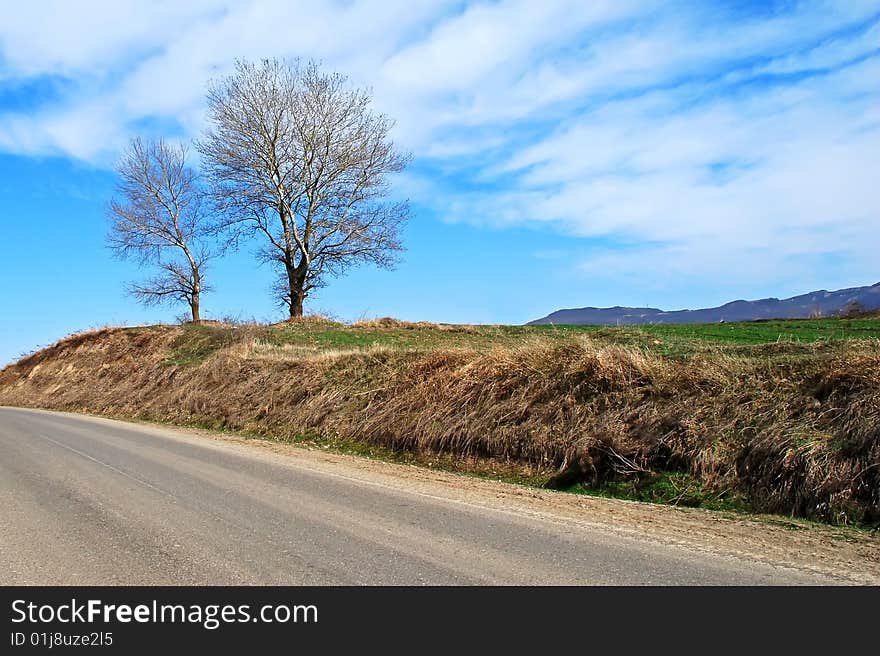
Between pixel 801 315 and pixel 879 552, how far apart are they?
24400 mm

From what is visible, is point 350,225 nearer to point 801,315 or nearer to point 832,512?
point 801,315

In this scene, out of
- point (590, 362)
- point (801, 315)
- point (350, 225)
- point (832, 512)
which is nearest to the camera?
point (832, 512)

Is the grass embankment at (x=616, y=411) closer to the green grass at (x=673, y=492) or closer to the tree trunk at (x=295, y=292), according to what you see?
the green grass at (x=673, y=492)

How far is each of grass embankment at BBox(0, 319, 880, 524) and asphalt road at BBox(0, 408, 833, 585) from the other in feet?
9.76

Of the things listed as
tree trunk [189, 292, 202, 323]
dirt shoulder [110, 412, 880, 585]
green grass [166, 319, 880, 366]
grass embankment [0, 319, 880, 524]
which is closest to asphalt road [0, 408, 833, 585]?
dirt shoulder [110, 412, 880, 585]

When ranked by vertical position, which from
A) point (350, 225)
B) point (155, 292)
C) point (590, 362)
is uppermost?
point (350, 225)

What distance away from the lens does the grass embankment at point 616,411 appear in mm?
8844

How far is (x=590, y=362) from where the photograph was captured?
12984 millimetres

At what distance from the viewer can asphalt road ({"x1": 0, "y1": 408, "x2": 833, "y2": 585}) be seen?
5551mm

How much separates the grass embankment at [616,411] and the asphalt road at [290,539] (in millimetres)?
2975

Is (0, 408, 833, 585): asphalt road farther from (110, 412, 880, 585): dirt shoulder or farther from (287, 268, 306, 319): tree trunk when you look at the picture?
(287, 268, 306, 319): tree trunk

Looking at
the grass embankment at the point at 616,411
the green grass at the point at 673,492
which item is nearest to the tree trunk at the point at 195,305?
the grass embankment at the point at 616,411
